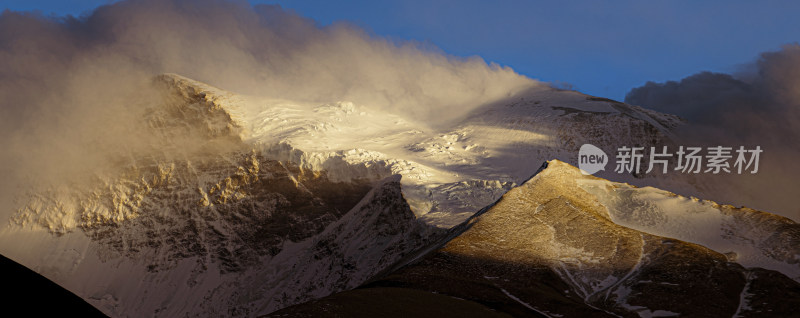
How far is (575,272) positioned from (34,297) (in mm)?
72129

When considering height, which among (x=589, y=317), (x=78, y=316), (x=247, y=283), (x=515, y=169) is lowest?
(x=247, y=283)

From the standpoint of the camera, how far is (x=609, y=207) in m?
103

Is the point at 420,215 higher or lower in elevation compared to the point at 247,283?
higher

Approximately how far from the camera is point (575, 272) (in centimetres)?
8350

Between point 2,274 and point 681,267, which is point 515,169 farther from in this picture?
point 2,274

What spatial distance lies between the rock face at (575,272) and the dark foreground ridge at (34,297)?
34457 mm

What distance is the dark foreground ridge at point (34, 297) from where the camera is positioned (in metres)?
19.0

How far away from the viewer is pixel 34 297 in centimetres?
1923

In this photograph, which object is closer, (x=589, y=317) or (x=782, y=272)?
(x=589, y=317)

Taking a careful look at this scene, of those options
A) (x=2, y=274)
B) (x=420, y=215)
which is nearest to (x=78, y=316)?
(x=2, y=274)

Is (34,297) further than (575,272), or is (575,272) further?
(575,272)

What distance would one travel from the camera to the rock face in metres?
69.8

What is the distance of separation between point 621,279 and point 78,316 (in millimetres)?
71858

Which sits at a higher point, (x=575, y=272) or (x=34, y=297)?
(x=34, y=297)
